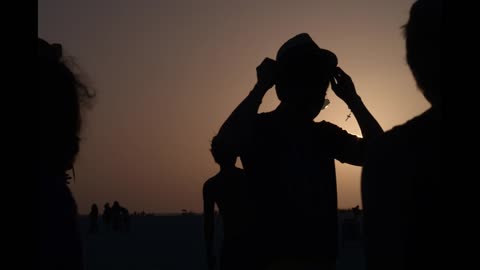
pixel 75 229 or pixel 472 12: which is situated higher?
pixel 472 12

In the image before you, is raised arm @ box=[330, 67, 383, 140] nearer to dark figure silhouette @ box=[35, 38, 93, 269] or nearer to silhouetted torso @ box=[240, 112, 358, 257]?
silhouetted torso @ box=[240, 112, 358, 257]

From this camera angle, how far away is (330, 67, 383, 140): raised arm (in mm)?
3863

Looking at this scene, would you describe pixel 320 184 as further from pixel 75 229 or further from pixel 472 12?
pixel 472 12

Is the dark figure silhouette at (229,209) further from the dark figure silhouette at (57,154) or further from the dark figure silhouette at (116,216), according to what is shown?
the dark figure silhouette at (116,216)

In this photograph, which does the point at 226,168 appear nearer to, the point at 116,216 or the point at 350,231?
the point at 350,231

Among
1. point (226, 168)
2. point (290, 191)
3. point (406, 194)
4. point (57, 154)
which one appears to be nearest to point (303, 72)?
point (290, 191)

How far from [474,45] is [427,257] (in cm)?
50

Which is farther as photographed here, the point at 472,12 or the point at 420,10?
the point at 420,10

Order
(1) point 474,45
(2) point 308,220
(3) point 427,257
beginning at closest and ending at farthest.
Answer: (1) point 474,45
(3) point 427,257
(2) point 308,220

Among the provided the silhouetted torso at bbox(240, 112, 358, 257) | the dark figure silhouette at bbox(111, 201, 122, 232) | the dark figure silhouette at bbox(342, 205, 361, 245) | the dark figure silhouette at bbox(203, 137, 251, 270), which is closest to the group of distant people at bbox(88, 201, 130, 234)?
the dark figure silhouette at bbox(111, 201, 122, 232)

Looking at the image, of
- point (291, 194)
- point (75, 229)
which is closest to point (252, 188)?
point (291, 194)

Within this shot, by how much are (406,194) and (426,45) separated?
385mm

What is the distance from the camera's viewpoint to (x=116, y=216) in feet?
122

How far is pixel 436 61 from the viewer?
182cm
